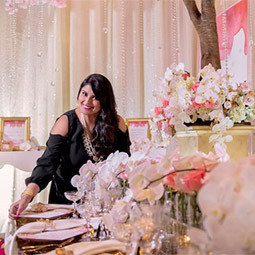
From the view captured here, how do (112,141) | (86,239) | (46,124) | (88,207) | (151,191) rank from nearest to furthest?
(151,191), (86,239), (88,207), (112,141), (46,124)

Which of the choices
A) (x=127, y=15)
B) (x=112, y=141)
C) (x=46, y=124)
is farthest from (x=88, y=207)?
(x=127, y=15)

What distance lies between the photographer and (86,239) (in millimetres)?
1059

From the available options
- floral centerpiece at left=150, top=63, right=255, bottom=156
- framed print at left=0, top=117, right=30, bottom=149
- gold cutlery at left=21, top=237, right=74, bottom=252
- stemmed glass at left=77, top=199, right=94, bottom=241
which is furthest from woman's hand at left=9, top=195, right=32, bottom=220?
framed print at left=0, top=117, right=30, bottom=149

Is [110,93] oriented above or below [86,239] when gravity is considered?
above

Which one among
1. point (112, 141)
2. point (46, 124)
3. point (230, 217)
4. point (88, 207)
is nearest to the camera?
point (230, 217)

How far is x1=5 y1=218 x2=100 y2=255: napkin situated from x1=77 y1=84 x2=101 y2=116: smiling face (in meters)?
0.72

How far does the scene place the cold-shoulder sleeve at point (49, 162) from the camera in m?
1.64

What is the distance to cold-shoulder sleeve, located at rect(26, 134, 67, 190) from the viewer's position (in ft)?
5.37

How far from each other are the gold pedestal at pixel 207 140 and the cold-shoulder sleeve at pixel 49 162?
657mm

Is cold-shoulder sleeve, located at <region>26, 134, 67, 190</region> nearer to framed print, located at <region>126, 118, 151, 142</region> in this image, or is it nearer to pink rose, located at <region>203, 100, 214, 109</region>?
pink rose, located at <region>203, 100, 214, 109</region>

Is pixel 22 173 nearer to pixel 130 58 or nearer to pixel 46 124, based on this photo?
pixel 46 124

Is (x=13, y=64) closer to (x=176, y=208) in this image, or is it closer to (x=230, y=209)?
(x=176, y=208)

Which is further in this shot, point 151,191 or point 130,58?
point 130,58

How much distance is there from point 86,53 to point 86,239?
241 centimetres
